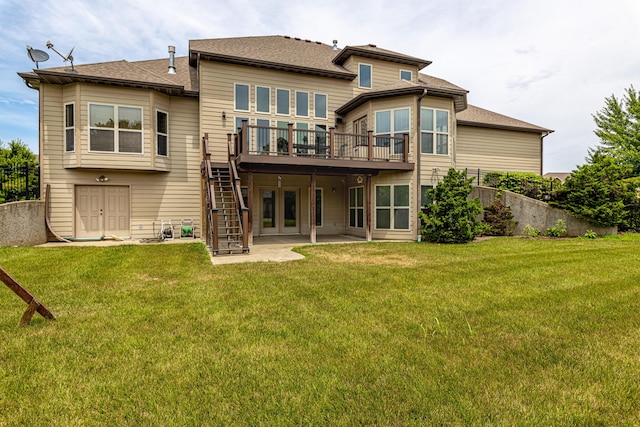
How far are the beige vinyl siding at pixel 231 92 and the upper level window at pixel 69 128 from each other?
4.24 meters

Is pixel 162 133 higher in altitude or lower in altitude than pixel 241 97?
lower

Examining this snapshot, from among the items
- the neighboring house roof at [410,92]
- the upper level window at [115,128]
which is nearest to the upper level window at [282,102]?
the neighboring house roof at [410,92]

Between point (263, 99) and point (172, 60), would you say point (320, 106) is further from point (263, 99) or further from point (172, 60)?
point (172, 60)

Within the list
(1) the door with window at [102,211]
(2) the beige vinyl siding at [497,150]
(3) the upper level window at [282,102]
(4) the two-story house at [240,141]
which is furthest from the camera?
(2) the beige vinyl siding at [497,150]

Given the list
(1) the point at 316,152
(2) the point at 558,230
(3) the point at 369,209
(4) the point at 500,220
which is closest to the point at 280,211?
(1) the point at 316,152

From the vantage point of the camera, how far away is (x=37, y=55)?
10359mm

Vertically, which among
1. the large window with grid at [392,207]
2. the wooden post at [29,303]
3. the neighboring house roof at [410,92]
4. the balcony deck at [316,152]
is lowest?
the wooden post at [29,303]

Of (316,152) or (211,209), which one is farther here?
(316,152)

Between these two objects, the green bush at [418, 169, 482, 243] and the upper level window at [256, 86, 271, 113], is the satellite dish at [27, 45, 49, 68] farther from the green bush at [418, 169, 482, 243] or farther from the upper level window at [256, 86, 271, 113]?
the green bush at [418, 169, 482, 243]

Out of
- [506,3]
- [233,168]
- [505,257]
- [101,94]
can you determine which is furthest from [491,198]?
[101,94]

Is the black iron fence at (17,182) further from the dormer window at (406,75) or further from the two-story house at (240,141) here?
the dormer window at (406,75)

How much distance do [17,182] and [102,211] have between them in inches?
155

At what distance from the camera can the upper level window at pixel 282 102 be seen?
42.6 ft

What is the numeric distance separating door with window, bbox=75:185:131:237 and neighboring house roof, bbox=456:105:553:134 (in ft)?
49.6
